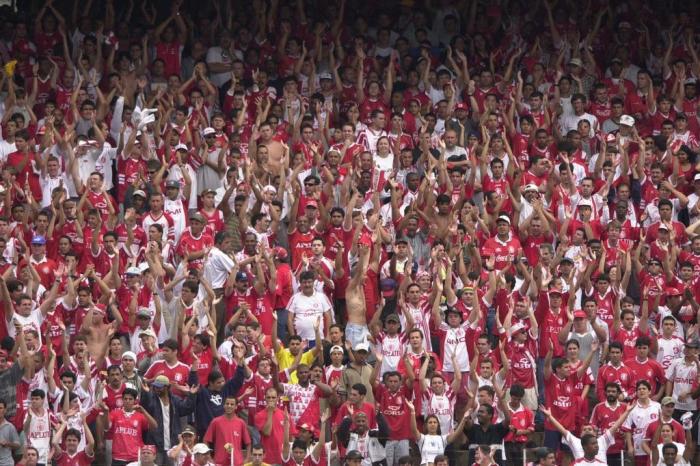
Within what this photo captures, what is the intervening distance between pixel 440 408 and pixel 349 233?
3394mm

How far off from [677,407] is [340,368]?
3.90 m

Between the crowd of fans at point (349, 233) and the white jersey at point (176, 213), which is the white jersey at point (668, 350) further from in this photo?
the white jersey at point (176, 213)

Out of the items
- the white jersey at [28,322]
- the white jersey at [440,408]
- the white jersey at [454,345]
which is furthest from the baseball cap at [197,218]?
the white jersey at [440,408]

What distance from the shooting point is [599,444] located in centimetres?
2167

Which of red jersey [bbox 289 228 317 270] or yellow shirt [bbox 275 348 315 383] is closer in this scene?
yellow shirt [bbox 275 348 315 383]

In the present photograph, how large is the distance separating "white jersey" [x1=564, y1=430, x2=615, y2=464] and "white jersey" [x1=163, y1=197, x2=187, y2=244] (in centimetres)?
564

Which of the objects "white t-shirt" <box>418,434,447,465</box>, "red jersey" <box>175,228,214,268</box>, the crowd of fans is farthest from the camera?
"red jersey" <box>175,228,214,268</box>

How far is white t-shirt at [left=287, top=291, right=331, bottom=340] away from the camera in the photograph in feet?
77.0

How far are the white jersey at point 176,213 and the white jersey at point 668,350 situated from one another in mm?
5965

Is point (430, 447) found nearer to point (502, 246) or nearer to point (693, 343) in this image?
point (693, 343)

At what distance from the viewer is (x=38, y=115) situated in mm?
27219

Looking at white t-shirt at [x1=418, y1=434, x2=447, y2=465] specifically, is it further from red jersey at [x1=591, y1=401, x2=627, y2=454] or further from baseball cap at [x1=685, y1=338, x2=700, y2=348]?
baseball cap at [x1=685, y1=338, x2=700, y2=348]

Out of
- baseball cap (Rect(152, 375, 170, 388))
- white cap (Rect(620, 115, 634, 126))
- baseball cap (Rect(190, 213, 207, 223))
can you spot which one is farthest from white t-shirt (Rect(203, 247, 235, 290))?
white cap (Rect(620, 115, 634, 126))

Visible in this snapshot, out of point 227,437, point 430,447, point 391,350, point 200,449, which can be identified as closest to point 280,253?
point 391,350
